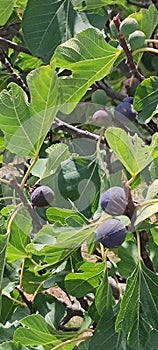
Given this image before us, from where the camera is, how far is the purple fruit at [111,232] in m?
0.74

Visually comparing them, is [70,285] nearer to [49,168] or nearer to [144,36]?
[49,168]

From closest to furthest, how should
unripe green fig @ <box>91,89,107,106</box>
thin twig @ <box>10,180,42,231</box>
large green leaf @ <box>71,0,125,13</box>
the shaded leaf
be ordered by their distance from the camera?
1. the shaded leaf
2. thin twig @ <box>10,180,42,231</box>
3. large green leaf @ <box>71,0,125,13</box>
4. unripe green fig @ <box>91,89,107,106</box>

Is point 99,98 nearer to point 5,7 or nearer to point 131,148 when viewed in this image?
point 5,7

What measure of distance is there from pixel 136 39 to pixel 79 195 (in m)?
0.23

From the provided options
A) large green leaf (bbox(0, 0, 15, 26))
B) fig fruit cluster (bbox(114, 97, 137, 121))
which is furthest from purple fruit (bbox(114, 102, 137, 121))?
large green leaf (bbox(0, 0, 15, 26))

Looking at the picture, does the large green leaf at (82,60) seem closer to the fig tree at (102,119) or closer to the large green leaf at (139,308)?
the fig tree at (102,119)

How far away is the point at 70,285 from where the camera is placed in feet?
2.97

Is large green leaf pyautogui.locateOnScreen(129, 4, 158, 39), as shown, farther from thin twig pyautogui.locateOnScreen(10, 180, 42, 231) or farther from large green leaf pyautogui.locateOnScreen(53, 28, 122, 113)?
thin twig pyautogui.locateOnScreen(10, 180, 42, 231)

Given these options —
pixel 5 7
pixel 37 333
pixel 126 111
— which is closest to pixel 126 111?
pixel 126 111

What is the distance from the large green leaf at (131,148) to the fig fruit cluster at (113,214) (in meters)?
0.04

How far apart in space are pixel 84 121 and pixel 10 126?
0.34 m

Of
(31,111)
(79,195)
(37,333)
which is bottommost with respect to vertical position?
(37,333)

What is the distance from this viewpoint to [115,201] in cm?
74

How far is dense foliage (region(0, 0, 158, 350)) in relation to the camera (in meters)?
0.77
